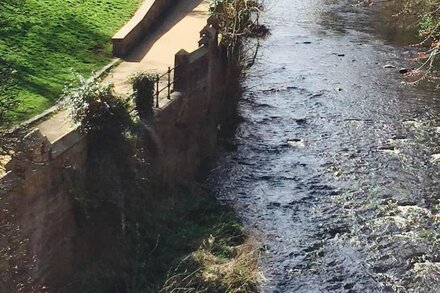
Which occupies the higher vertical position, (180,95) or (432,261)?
(180,95)

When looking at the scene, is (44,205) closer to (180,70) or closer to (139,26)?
(180,70)

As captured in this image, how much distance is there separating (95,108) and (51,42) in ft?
22.1

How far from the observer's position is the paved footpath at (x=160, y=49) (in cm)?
1455

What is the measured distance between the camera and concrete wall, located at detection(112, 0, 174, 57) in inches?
771

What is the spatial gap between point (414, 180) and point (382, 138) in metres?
2.75

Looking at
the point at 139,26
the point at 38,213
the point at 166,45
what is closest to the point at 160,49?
the point at 166,45

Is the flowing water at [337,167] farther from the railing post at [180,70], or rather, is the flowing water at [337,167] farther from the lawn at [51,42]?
the lawn at [51,42]

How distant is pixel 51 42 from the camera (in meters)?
19.0

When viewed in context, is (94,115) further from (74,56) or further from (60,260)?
(74,56)

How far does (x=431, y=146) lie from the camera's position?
789 inches

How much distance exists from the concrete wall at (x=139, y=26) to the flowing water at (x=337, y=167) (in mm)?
3744

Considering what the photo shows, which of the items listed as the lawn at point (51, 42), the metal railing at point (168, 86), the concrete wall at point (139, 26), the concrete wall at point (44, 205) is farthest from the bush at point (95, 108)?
the concrete wall at point (139, 26)

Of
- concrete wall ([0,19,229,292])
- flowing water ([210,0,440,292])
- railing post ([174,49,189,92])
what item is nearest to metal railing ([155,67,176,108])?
railing post ([174,49,189,92])

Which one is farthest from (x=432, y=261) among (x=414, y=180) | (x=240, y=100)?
(x=240, y=100)
